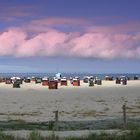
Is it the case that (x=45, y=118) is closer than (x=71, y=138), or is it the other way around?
(x=71, y=138)

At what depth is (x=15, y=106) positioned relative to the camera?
3356 cm

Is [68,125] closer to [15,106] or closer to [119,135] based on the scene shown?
[119,135]

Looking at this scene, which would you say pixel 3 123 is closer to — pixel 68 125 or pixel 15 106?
pixel 68 125

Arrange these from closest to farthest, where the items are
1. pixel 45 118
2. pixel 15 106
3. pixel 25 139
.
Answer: pixel 25 139 → pixel 45 118 → pixel 15 106

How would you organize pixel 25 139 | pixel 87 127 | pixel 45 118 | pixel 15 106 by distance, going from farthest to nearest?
1. pixel 15 106
2. pixel 45 118
3. pixel 87 127
4. pixel 25 139

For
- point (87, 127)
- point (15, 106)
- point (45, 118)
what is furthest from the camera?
point (15, 106)

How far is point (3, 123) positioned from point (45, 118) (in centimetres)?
366

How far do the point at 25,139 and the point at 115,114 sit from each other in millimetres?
12158

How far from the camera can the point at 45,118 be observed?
85.0 feet

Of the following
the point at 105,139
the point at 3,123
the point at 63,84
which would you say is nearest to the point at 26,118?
the point at 3,123

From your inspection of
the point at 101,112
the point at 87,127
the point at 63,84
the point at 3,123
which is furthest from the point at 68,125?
the point at 63,84

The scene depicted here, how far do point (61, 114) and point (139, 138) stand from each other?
11.3 metres

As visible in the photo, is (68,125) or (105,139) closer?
(105,139)

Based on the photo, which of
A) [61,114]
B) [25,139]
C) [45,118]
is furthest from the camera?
[61,114]
